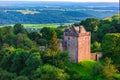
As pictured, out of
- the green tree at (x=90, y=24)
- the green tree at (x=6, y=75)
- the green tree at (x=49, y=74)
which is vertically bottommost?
the green tree at (x=6, y=75)

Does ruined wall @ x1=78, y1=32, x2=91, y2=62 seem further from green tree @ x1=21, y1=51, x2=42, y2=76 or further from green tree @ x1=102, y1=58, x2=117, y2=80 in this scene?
green tree @ x1=21, y1=51, x2=42, y2=76

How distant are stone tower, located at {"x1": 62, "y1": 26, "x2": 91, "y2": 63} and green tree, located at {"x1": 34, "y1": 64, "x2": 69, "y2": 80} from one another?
18.3 ft

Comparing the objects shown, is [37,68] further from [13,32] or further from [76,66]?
Result: [13,32]

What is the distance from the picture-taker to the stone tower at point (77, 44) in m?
61.8

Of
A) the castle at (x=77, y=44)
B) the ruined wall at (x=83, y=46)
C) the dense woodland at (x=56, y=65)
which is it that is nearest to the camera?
the dense woodland at (x=56, y=65)

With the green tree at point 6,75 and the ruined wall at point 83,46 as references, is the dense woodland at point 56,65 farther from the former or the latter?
the ruined wall at point 83,46

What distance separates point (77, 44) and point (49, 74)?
7.84 m

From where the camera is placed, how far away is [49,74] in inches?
2213

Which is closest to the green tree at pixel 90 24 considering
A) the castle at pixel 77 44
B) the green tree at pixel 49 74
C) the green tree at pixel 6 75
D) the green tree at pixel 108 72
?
the castle at pixel 77 44

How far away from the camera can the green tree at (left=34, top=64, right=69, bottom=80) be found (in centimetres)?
5594

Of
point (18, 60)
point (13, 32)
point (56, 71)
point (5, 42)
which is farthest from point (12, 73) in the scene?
point (13, 32)

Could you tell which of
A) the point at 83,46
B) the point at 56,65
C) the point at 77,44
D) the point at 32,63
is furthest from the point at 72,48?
the point at 32,63

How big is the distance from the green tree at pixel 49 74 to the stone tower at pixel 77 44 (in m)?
5.57

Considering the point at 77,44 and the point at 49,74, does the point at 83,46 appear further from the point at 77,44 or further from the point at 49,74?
the point at 49,74
